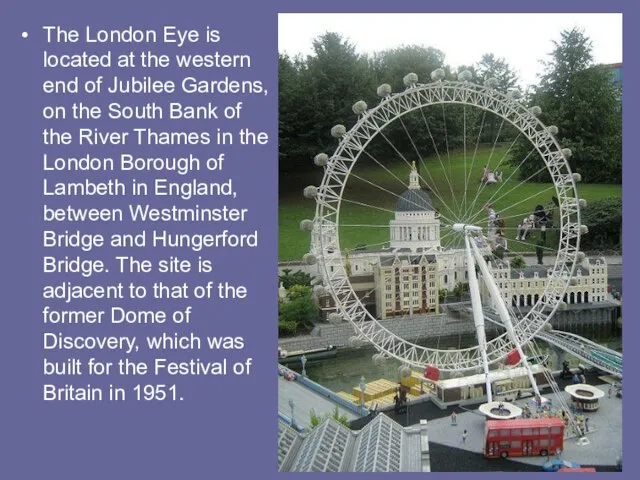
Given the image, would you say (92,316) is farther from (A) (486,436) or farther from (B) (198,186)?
(A) (486,436)

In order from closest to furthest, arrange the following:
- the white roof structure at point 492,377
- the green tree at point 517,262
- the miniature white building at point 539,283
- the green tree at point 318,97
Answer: the white roof structure at point 492,377
the miniature white building at point 539,283
the green tree at point 517,262
the green tree at point 318,97

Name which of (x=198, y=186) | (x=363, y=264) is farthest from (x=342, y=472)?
(x=363, y=264)

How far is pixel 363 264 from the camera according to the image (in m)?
26.6

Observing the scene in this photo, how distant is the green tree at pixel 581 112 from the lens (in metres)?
33.4

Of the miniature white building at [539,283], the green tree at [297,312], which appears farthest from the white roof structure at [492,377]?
the miniature white building at [539,283]

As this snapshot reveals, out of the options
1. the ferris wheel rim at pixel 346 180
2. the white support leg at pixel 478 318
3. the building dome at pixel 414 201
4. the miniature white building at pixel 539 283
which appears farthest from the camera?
the building dome at pixel 414 201

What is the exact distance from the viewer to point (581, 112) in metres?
33.4

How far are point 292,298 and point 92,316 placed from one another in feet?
53.7

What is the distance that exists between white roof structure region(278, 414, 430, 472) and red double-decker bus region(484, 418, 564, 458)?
1.61 metres

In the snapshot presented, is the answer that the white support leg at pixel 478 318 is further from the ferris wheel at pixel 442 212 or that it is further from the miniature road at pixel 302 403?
the miniature road at pixel 302 403

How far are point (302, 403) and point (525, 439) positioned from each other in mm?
5929

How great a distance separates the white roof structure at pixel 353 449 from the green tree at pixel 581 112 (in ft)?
80.0

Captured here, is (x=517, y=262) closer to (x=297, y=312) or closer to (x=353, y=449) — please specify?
(x=297, y=312)

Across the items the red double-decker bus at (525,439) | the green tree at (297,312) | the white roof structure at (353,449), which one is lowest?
the red double-decker bus at (525,439)
